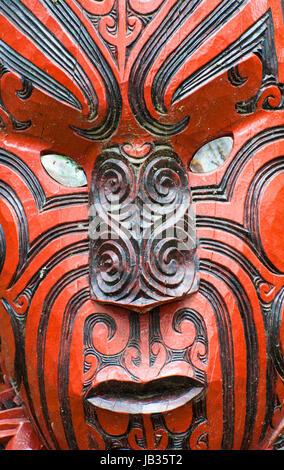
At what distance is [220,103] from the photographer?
84.0 inches

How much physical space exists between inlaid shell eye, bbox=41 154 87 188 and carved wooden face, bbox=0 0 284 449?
0.02 metres

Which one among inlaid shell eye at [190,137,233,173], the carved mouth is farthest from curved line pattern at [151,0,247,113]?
the carved mouth

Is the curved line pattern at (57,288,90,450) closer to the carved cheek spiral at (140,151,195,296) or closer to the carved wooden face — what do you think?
the carved wooden face

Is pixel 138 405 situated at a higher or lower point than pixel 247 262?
lower

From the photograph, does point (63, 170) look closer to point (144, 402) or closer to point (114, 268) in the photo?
point (114, 268)

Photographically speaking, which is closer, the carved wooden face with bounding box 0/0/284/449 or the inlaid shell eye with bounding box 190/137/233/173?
the carved wooden face with bounding box 0/0/284/449

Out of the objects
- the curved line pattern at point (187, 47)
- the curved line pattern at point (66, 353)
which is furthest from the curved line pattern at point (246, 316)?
the curved line pattern at point (187, 47)

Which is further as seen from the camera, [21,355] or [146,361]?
[21,355]

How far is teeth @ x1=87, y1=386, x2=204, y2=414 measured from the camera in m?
2.03

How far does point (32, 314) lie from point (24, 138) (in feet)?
2.02

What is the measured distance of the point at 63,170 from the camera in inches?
87.9

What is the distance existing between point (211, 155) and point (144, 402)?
878 mm

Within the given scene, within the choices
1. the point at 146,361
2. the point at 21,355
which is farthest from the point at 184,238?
the point at 21,355
